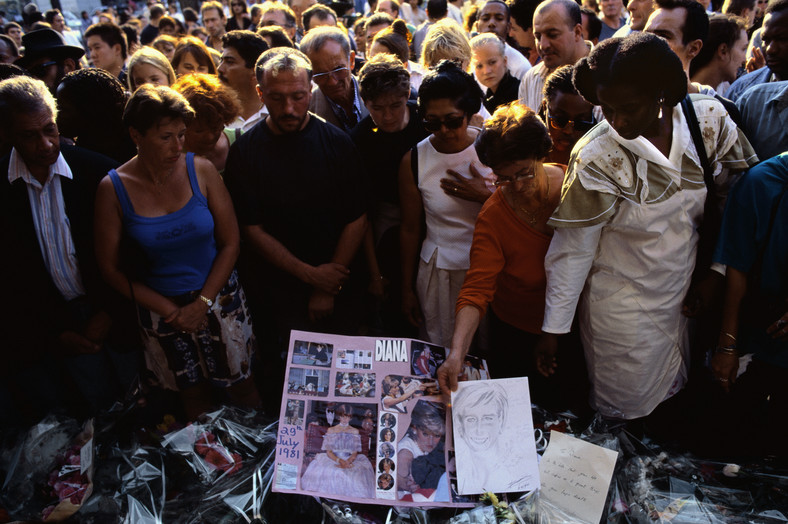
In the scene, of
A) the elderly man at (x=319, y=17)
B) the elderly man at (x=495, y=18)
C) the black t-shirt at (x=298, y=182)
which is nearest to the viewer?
the black t-shirt at (x=298, y=182)

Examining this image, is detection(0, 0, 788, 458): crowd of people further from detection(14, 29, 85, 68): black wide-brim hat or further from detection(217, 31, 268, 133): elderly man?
detection(14, 29, 85, 68): black wide-brim hat

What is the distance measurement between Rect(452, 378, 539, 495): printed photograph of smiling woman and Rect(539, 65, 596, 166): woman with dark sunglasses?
1.10 metres

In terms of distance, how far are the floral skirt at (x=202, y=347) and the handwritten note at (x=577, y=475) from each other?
1469mm

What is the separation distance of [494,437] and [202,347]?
1.42 meters

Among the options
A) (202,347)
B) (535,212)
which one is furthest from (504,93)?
(202,347)

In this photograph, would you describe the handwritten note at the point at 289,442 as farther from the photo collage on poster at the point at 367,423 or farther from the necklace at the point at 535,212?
the necklace at the point at 535,212

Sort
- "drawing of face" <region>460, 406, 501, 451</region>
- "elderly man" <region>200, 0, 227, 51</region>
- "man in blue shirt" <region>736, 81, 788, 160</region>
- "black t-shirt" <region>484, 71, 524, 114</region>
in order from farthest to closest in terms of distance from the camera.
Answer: "elderly man" <region>200, 0, 227, 51</region> → "black t-shirt" <region>484, 71, 524, 114</region> → "man in blue shirt" <region>736, 81, 788, 160</region> → "drawing of face" <region>460, 406, 501, 451</region>

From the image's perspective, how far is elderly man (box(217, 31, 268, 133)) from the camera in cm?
342

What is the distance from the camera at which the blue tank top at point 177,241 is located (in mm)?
2143

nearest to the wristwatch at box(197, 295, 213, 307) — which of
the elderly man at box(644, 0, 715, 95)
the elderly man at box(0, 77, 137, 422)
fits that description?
the elderly man at box(0, 77, 137, 422)

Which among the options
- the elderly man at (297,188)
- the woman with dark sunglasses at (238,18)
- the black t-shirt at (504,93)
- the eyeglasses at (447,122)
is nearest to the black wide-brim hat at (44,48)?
the elderly man at (297,188)

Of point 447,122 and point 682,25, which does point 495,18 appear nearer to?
point 682,25

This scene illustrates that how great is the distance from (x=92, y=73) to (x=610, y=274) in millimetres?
2570

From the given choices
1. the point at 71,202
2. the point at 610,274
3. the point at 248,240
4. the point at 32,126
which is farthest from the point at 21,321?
the point at 610,274
